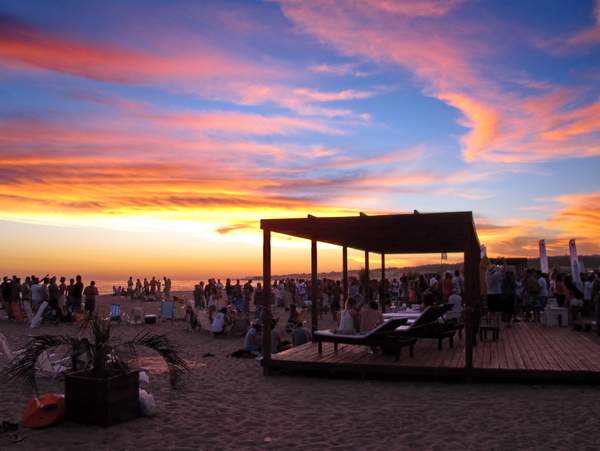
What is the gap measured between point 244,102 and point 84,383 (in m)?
7.98

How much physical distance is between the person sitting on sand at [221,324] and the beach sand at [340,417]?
5.49 meters

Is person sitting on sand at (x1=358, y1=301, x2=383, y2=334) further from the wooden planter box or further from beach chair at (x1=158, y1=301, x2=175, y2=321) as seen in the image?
beach chair at (x1=158, y1=301, x2=175, y2=321)

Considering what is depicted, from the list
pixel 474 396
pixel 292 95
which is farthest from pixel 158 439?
pixel 292 95

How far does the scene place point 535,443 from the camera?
4914 mm

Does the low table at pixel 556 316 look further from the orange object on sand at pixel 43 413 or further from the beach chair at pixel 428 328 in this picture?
the orange object on sand at pixel 43 413

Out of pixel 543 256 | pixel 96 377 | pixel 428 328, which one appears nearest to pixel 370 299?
pixel 428 328

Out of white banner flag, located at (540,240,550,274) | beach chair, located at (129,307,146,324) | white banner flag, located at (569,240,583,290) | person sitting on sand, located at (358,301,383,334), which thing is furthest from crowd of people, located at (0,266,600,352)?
white banner flag, located at (540,240,550,274)

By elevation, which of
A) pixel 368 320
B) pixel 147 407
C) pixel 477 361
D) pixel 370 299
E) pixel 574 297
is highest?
pixel 574 297

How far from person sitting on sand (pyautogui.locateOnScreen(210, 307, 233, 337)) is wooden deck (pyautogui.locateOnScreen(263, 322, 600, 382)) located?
14.0 ft

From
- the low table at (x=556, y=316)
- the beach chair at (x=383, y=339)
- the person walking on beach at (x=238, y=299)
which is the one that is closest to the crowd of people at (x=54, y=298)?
the person walking on beach at (x=238, y=299)

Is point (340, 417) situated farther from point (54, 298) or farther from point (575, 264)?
point (575, 264)

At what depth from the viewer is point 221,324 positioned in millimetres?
14141

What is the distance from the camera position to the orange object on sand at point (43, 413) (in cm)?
533

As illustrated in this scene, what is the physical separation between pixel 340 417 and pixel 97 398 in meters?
2.70
